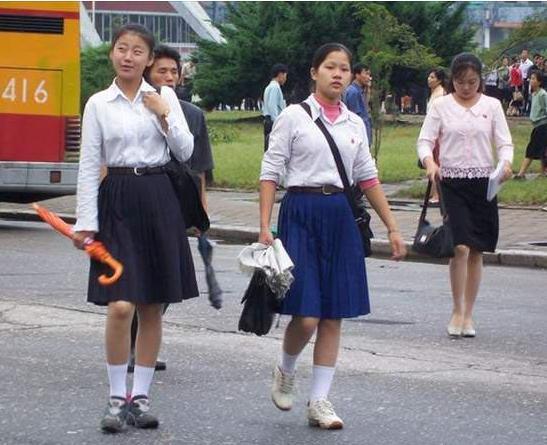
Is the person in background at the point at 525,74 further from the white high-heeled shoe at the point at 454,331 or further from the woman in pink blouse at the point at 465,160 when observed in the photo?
the white high-heeled shoe at the point at 454,331

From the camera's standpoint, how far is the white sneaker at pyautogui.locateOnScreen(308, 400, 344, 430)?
7039 mm

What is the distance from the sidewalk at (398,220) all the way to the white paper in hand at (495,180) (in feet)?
16.0

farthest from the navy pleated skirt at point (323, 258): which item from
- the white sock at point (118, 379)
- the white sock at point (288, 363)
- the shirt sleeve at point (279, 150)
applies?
the white sock at point (118, 379)

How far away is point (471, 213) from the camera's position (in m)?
10.2

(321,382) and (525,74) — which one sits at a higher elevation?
(525,74)

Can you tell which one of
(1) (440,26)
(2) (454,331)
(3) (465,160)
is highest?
(1) (440,26)

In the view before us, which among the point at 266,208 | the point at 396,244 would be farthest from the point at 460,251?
the point at 266,208

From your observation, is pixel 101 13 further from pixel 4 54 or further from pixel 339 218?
pixel 339 218

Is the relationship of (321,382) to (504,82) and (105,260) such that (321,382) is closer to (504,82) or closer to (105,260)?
(105,260)

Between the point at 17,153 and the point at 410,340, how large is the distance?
8698 millimetres

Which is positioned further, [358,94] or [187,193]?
[358,94]

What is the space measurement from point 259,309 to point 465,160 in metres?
3.35

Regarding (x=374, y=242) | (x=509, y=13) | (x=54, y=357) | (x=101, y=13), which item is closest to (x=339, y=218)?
(x=54, y=357)

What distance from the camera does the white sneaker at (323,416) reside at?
7.04 meters
